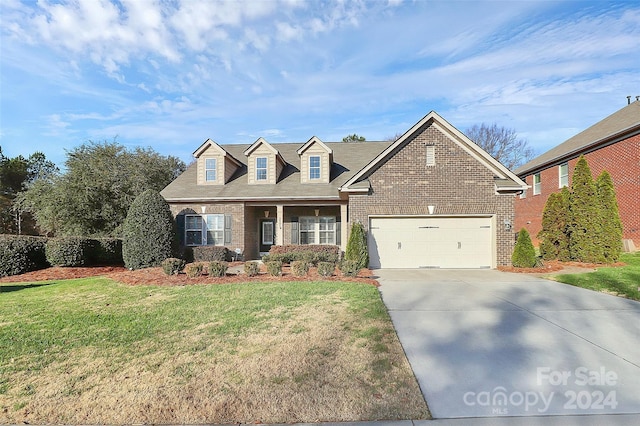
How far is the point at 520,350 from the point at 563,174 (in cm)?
2027

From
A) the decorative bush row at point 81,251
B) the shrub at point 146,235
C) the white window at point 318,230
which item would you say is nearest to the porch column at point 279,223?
the white window at point 318,230

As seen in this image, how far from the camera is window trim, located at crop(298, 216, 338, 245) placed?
16.0 metres

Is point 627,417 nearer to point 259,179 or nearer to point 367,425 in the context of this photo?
point 367,425

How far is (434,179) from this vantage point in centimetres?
1220

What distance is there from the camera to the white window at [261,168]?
1627 cm

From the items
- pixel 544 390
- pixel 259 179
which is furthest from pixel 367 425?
pixel 259 179

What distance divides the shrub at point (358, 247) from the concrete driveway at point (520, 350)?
12.5ft

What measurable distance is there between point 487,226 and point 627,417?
997cm

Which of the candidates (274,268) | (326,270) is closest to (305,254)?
(274,268)

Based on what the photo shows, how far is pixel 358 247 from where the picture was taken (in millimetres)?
11406

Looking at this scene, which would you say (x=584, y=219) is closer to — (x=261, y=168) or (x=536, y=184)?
(x=536, y=184)

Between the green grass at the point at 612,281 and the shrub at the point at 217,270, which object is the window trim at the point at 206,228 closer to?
the shrub at the point at 217,270

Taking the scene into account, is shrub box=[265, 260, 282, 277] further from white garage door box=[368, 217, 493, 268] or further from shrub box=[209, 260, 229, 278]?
white garage door box=[368, 217, 493, 268]

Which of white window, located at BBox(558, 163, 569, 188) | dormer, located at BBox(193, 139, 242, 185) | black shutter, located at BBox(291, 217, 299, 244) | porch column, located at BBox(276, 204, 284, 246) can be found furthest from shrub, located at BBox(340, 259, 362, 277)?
white window, located at BBox(558, 163, 569, 188)
